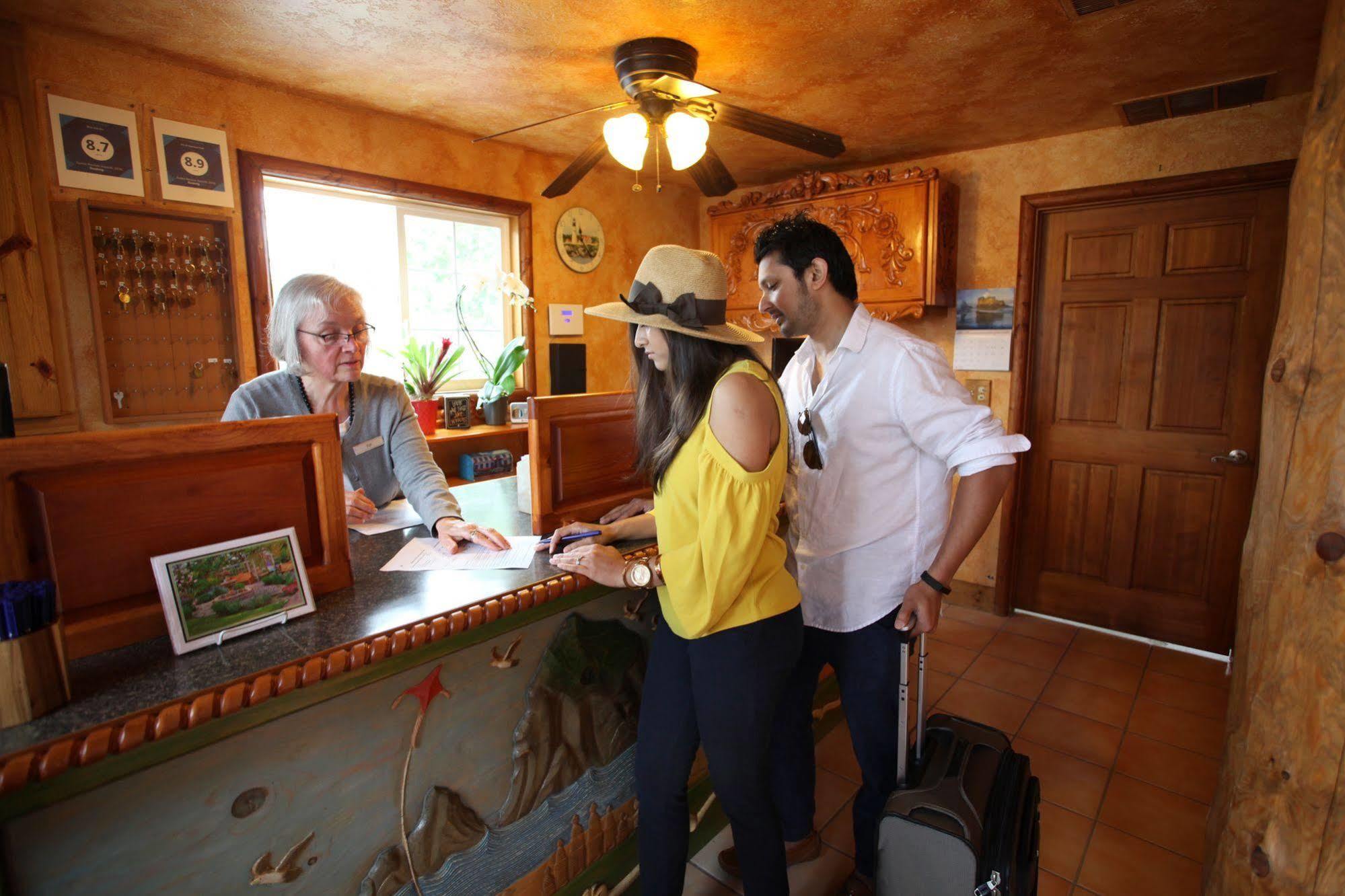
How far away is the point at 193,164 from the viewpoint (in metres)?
2.47

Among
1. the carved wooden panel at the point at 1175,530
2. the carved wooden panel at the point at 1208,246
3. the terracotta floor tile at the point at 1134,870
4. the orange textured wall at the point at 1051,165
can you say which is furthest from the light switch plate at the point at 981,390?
the terracotta floor tile at the point at 1134,870

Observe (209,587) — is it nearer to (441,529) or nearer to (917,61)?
(441,529)

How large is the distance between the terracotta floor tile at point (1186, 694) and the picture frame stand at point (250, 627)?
3307 millimetres

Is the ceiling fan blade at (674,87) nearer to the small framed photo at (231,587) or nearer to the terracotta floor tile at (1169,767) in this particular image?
the small framed photo at (231,587)

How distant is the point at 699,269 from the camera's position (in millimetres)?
1291

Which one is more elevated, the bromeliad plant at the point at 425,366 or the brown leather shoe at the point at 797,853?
the bromeliad plant at the point at 425,366

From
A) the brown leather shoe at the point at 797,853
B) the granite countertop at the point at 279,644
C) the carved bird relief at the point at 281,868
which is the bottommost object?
the brown leather shoe at the point at 797,853

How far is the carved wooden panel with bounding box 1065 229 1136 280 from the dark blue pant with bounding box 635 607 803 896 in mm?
2932

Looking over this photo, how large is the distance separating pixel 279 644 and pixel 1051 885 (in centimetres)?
208

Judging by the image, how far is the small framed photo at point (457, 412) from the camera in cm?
326

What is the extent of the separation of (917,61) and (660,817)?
2.54m

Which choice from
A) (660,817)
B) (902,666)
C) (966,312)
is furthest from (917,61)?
(660,817)

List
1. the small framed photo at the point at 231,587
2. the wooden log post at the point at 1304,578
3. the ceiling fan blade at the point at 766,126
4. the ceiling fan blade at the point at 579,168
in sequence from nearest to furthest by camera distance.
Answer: the small framed photo at the point at 231,587
the wooden log post at the point at 1304,578
the ceiling fan blade at the point at 766,126
the ceiling fan blade at the point at 579,168

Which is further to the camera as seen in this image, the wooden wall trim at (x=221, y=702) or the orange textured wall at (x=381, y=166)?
the orange textured wall at (x=381, y=166)
